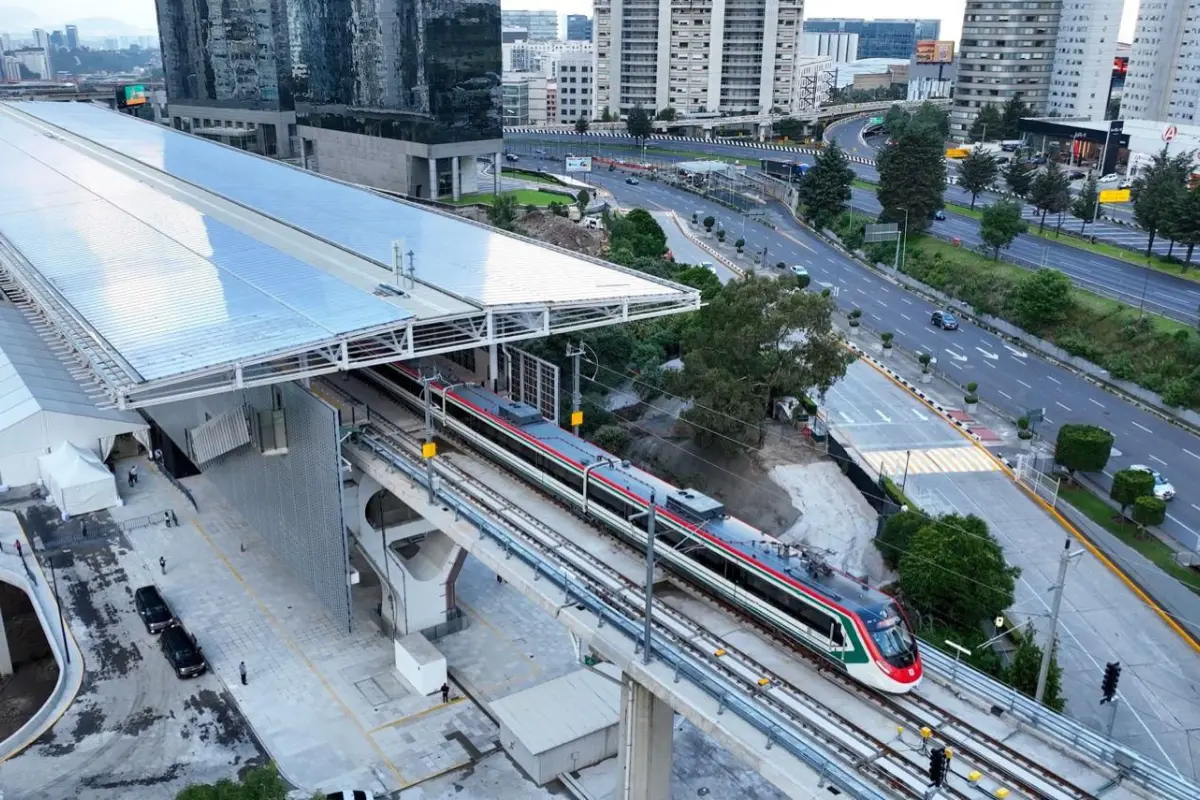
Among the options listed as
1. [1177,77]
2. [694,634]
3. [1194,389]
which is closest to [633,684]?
[694,634]

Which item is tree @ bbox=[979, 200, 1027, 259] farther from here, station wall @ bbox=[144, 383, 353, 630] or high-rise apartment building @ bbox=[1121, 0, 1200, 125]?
high-rise apartment building @ bbox=[1121, 0, 1200, 125]

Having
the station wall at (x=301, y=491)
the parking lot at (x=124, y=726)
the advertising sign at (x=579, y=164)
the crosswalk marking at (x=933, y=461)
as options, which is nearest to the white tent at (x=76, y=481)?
the parking lot at (x=124, y=726)

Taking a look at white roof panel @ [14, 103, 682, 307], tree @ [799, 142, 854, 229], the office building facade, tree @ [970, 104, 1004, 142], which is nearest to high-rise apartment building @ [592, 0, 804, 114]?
tree @ [970, 104, 1004, 142]

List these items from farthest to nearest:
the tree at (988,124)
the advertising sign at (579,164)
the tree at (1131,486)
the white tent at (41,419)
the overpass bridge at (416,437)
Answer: the tree at (988,124), the advertising sign at (579,164), the white tent at (41,419), the tree at (1131,486), the overpass bridge at (416,437)

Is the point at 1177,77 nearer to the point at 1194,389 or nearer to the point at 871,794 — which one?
the point at 1194,389

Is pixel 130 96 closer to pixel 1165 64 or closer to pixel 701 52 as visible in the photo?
pixel 701 52

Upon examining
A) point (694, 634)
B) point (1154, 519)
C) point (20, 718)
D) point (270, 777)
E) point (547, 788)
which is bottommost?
point (20, 718)

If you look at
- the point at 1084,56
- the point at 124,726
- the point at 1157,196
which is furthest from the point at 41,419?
the point at 1084,56

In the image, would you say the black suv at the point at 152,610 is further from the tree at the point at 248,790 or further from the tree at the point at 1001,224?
the tree at the point at 1001,224
